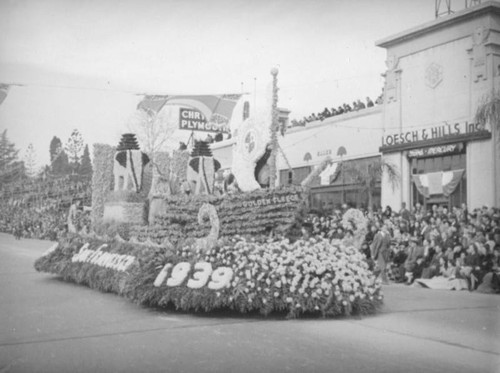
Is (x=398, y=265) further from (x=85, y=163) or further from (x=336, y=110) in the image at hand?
(x=85, y=163)

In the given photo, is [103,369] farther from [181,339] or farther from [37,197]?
[37,197]

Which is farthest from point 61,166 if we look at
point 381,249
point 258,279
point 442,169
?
point 258,279

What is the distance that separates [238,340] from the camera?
596 cm

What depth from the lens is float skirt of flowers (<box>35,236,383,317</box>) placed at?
7.33 metres

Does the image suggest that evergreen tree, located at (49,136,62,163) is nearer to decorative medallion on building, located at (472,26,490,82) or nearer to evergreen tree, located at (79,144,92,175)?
evergreen tree, located at (79,144,92,175)

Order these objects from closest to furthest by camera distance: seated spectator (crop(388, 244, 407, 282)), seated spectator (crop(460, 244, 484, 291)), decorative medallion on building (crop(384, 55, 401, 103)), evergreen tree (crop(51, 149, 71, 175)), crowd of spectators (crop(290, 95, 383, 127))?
seated spectator (crop(460, 244, 484, 291)) < seated spectator (crop(388, 244, 407, 282)) < decorative medallion on building (crop(384, 55, 401, 103)) < crowd of spectators (crop(290, 95, 383, 127)) < evergreen tree (crop(51, 149, 71, 175))

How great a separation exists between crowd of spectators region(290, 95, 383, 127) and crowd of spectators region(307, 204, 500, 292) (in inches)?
341

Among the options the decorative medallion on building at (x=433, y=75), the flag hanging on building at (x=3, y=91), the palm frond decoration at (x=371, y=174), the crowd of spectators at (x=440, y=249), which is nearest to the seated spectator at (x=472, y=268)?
the crowd of spectators at (x=440, y=249)

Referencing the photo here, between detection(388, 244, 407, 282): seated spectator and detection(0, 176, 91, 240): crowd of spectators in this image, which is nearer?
detection(388, 244, 407, 282): seated spectator

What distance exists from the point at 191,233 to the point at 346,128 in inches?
→ 558

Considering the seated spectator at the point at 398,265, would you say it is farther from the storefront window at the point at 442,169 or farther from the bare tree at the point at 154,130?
the bare tree at the point at 154,130

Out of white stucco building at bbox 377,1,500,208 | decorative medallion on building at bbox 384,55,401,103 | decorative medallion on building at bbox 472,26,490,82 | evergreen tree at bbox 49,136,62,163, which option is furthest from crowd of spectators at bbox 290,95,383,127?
evergreen tree at bbox 49,136,62,163

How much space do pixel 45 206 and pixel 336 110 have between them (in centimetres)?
1673

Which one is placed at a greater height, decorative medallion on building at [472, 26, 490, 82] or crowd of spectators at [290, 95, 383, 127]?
crowd of spectators at [290, 95, 383, 127]
